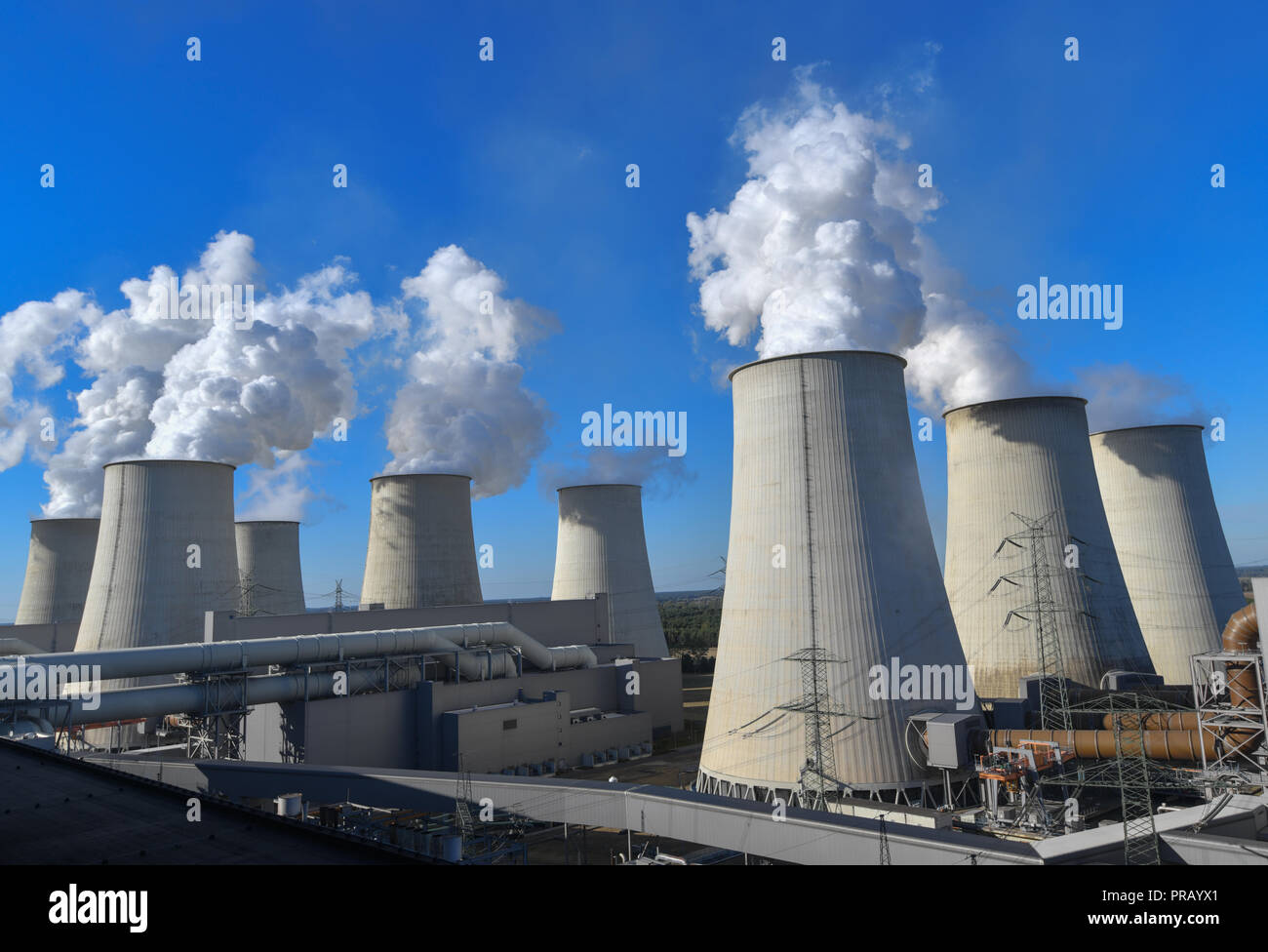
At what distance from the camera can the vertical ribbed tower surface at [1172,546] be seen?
1159 inches


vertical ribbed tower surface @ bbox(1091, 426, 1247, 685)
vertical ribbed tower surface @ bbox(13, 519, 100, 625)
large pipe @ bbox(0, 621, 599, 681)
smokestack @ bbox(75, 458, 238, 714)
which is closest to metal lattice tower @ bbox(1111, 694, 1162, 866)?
vertical ribbed tower surface @ bbox(1091, 426, 1247, 685)

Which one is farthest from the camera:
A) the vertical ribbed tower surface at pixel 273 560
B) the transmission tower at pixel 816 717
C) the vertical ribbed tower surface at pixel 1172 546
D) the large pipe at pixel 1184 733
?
the vertical ribbed tower surface at pixel 273 560

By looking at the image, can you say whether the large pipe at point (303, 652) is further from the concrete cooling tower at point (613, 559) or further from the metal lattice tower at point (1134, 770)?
the metal lattice tower at point (1134, 770)

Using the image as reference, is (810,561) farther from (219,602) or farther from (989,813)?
(219,602)

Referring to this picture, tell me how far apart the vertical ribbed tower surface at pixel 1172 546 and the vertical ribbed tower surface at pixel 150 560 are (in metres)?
31.5

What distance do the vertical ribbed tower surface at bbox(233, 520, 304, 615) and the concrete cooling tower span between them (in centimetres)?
1353

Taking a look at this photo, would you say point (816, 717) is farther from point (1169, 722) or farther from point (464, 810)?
point (1169, 722)

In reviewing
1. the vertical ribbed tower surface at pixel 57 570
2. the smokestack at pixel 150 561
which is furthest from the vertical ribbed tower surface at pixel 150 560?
the vertical ribbed tower surface at pixel 57 570

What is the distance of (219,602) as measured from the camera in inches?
1039

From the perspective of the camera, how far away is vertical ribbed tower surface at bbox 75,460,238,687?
81.1ft

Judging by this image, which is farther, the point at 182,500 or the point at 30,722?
the point at 182,500

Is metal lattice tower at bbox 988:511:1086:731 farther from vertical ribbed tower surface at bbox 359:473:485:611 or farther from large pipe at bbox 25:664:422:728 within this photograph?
vertical ribbed tower surface at bbox 359:473:485:611
